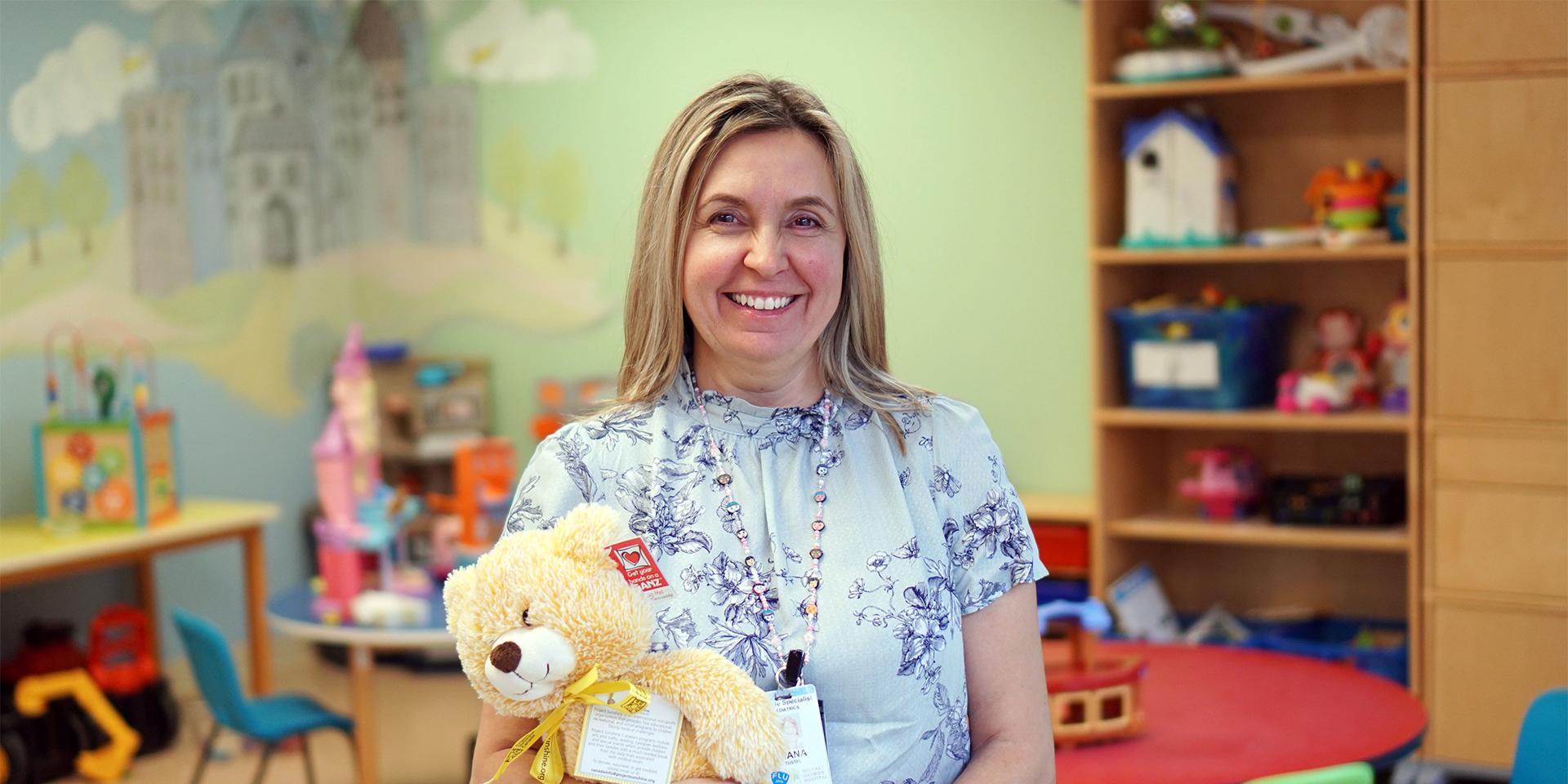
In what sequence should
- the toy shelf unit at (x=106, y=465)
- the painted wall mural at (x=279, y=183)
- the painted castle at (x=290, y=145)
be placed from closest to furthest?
the toy shelf unit at (x=106, y=465) → the painted wall mural at (x=279, y=183) → the painted castle at (x=290, y=145)

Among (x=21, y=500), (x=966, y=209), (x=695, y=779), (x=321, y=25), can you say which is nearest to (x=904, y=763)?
Result: (x=695, y=779)

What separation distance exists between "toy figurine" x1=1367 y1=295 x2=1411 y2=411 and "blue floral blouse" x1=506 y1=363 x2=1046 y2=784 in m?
2.43

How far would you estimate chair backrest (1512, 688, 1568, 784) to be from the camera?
2020 millimetres

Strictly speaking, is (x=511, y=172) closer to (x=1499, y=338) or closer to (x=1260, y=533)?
(x=1260, y=533)

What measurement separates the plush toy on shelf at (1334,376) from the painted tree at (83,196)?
3441mm

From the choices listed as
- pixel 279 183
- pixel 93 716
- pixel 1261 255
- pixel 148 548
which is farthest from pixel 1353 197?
pixel 93 716

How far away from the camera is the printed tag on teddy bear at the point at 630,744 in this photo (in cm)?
132

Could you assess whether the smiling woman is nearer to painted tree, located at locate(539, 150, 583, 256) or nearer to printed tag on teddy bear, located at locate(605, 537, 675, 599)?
printed tag on teddy bear, located at locate(605, 537, 675, 599)

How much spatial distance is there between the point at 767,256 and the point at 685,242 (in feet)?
0.29

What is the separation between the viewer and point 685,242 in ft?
4.67

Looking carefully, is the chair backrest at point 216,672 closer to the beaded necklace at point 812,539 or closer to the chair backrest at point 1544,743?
the beaded necklace at point 812,539

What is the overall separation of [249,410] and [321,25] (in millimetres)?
1352

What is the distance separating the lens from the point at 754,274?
140 centimetres

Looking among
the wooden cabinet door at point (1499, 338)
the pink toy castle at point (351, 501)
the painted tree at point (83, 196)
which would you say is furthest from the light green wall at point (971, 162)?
the painted tree at point (83, 196)
